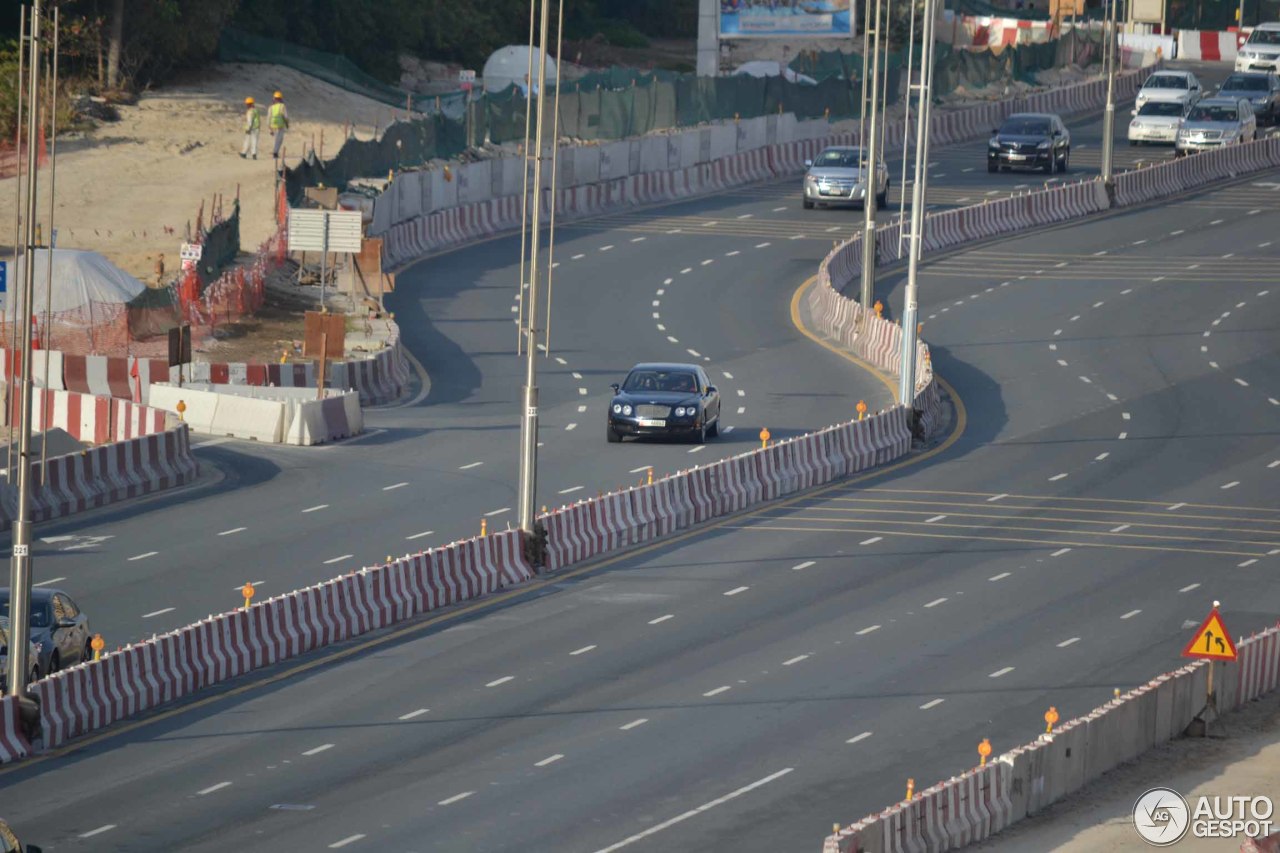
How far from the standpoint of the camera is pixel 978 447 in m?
42.6

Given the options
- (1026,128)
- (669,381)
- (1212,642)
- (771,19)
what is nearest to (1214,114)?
(1026,128)

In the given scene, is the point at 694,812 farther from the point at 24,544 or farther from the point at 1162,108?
the point at 1162,108

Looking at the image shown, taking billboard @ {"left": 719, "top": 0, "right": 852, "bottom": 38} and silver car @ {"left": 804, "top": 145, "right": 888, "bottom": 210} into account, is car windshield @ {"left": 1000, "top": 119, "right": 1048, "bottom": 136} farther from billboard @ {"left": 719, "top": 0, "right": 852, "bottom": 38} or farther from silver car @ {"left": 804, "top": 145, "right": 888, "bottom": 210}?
billboard @ {"left": 719, "top": 0, "right": 852, "bottom": 38}

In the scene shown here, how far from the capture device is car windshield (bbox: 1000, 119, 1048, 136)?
245ft

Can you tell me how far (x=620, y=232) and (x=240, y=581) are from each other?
35437mm

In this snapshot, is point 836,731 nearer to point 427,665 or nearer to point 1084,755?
point 1084,755

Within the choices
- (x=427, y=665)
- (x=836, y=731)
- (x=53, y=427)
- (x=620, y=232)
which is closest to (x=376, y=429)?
(x=53, y=427)

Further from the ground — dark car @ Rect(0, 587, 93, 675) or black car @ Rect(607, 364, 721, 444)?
black car @ Rect(607, 364, 721, 444)

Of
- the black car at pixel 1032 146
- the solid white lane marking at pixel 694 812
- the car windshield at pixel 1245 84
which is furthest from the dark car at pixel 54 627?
the car windshield at pixel 1245 84

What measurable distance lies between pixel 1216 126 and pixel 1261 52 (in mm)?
21512

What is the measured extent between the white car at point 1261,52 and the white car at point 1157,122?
15934 millimetres

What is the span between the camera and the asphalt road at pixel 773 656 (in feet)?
73.0

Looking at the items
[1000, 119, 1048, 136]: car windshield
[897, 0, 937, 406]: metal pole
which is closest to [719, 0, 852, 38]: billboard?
[1000, 119, 1048, 136]: car windshield

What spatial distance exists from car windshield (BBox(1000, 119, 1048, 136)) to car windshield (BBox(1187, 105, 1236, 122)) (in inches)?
216
